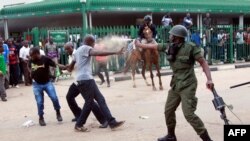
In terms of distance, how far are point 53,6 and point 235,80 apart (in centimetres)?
1143

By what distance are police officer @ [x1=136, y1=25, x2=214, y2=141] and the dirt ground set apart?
0.76 metres

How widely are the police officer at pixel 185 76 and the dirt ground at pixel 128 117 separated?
0.76 metres

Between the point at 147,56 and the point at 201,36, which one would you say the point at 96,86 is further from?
the point at 201,36

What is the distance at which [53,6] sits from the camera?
22.5 metres

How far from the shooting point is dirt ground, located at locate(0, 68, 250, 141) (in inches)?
286

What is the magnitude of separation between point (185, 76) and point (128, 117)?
9.32ft

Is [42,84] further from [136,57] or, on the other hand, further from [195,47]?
[136,57]

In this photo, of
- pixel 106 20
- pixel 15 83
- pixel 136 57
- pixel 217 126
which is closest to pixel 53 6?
pixel 106 20

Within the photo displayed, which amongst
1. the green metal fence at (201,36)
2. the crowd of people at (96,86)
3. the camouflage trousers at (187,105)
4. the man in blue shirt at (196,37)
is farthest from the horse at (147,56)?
the man in blue shirt at (196,37)

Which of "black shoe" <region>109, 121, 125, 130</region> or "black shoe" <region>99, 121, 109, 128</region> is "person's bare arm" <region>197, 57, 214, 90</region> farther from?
"black shoe" <region>99, 121, 109, 128</region>

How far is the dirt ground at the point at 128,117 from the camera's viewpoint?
7.27m

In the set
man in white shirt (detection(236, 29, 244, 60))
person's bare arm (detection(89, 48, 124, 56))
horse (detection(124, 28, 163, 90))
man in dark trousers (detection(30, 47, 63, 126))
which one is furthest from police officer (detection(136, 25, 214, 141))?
man in white shirt (detection(236, 29, 244, 60))

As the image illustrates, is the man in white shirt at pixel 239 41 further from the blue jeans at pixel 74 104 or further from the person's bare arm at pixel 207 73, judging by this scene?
the person's bare arm at pixel 207 73

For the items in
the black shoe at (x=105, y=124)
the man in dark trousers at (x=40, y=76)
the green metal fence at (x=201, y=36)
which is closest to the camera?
the black shoe at (x=105, y=124)
